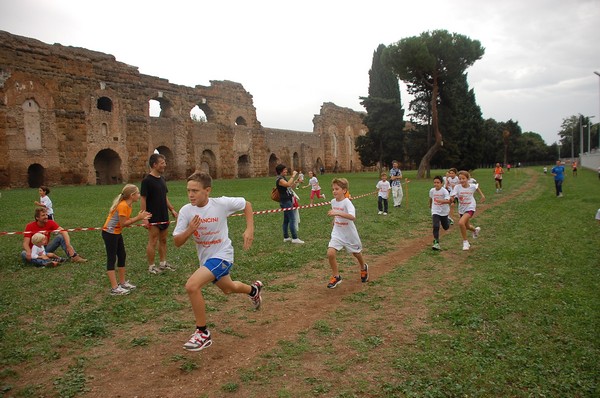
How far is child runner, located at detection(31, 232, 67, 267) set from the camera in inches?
295

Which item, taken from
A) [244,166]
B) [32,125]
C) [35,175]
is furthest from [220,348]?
[244,166]

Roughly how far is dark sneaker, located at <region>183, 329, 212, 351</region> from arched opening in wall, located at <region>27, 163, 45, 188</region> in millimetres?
25831

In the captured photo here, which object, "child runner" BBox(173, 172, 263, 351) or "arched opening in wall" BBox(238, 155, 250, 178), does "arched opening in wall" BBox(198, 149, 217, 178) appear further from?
"child runner" BBox(173, 172, 263, 351)

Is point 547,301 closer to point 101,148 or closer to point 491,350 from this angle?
point 491,350

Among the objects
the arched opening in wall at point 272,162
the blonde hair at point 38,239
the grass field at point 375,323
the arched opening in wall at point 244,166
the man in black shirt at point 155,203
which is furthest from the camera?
the arched opening in wall at point 272,162

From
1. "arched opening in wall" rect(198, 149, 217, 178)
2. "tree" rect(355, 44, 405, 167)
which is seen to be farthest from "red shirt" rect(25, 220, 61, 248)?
"tree" rect(355, 44, 405, 167)

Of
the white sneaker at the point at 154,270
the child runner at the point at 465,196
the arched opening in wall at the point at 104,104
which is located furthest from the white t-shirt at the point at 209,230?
the arched opening in wall at the point at 104,104

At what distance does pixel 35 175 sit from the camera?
25.8m

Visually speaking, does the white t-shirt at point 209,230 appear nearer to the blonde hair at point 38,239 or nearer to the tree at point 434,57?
the blonde hair at point 38,239

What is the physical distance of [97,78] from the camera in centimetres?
2831

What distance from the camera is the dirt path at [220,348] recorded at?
345cm

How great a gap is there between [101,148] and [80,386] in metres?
27.5

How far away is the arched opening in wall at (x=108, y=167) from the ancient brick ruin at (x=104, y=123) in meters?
0.07

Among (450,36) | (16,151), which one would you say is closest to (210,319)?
(16,151)
